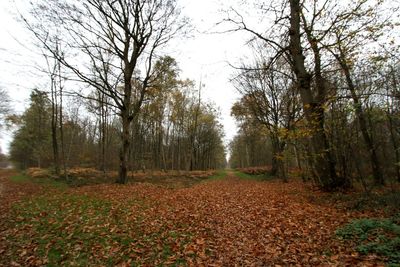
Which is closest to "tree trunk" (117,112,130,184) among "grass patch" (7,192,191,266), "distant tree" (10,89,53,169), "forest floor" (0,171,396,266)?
"forest floor" (0,171,396,266)

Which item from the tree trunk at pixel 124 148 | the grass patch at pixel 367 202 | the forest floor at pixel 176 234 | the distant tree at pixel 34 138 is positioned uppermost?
the distant tree at pixel 34 138

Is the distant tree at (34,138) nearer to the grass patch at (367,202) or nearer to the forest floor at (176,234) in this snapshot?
the forest floor at (176,234)

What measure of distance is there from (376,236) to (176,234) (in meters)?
4.41

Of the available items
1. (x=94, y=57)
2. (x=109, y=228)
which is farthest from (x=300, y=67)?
(x=94, y=57)

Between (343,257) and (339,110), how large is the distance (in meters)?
5.87

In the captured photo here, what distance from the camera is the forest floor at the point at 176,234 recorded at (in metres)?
4.28

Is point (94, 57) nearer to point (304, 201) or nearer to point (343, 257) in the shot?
point (304, 201)

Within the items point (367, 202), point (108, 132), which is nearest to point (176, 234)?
point (367, 202)

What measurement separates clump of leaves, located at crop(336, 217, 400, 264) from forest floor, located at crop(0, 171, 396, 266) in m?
0.19

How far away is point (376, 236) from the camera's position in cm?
445

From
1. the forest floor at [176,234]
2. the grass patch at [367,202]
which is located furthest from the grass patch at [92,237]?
the grass patch at [367,202]

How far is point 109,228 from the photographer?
19.0 ft

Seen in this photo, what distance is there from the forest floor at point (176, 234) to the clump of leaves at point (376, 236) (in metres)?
0.19

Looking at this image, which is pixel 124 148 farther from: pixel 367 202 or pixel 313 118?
pixel 367 202
